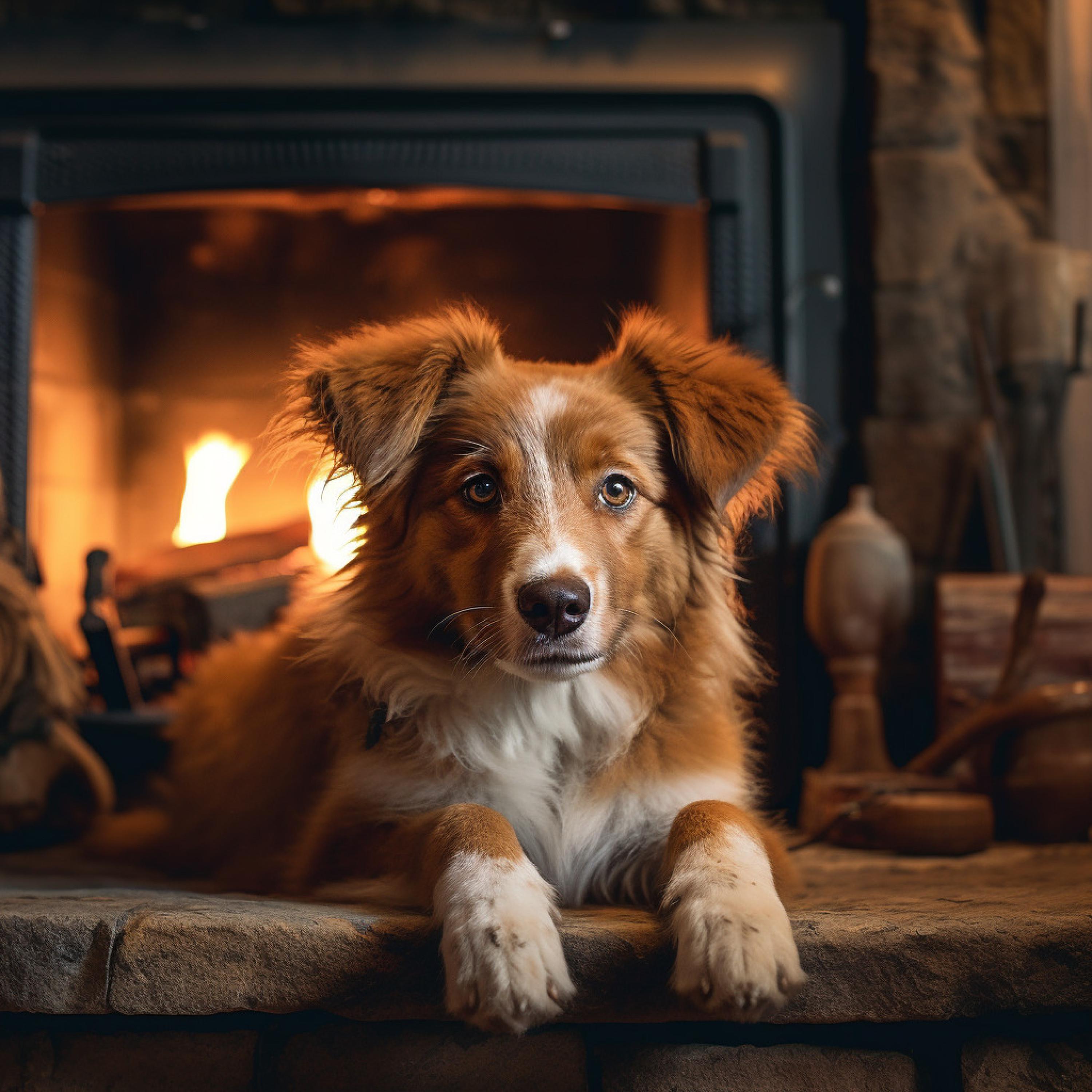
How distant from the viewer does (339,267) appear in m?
3.91

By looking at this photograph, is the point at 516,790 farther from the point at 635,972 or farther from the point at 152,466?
the point at 152,466

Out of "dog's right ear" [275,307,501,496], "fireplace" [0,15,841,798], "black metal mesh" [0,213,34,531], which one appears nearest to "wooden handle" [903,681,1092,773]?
"fireplace" [0,15,841,798]

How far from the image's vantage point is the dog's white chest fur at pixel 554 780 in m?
1.77

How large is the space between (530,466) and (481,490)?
101 mm

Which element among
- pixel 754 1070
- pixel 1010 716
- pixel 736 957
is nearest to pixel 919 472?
pixel 1010 716

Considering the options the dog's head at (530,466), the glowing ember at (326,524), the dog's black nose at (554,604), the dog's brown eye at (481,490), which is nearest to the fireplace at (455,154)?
the glowing ember at (326,524)

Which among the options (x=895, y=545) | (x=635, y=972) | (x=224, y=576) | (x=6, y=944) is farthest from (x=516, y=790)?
(x=224, y=576)

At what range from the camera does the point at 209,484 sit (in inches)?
149

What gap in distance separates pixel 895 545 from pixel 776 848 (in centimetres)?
154

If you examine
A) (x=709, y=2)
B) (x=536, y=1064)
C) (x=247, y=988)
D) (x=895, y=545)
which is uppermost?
(x=709, y=2)

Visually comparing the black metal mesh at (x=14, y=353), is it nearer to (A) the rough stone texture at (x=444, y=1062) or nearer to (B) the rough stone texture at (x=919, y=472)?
(A) the rough stone texture at (x=444, y=1062)

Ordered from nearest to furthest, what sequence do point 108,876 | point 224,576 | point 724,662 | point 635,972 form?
point 635,972 → point 724,662 → point 108,876 → point 224,576

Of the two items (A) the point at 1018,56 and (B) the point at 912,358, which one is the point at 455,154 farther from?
(A) the point at 1018,56

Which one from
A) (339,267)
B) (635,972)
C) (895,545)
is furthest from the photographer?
(339,267)
